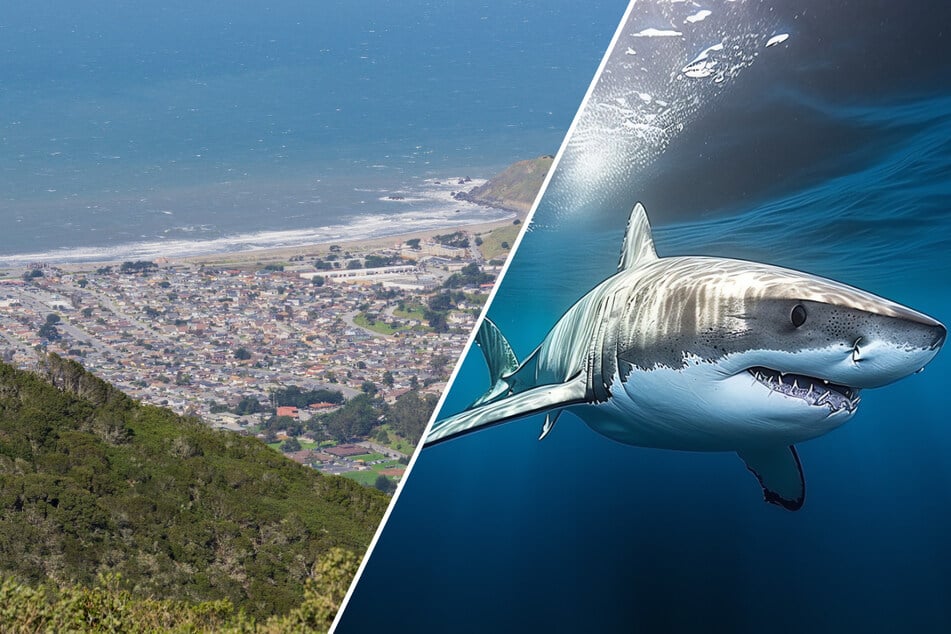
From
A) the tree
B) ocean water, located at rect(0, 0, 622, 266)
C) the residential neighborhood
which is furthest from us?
ocean water, located at rect(0, 0, 622, 266)

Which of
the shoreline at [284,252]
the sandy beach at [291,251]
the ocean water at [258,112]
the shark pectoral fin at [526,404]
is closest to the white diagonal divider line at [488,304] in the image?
the shark pectoral fin at [526,404]

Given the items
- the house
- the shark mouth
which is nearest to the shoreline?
the house

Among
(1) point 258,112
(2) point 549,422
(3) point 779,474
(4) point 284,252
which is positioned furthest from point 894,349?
(1) point 258,112

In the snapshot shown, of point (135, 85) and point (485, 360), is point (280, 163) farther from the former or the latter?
point (485, 360)

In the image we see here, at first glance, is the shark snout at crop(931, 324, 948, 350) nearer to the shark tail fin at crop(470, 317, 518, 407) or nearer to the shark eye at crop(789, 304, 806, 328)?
the shark eye at crop(789, 304, 806, 328)

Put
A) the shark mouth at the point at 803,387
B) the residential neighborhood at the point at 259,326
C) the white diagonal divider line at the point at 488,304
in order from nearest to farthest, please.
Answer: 1. the shark mouth at the point at 803,387
2. the white diagonal divider line at the point at 488,304
3. the residential neighborhood at the point at 259,326

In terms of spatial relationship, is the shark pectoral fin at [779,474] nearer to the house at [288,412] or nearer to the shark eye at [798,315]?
the shark eye at [798,315]
